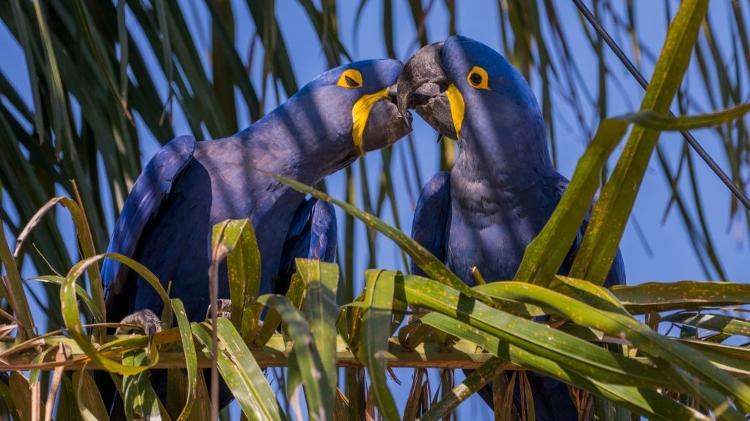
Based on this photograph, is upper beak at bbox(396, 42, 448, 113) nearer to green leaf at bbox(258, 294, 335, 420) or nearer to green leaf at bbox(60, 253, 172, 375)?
green leaf at bbox(60, 253, 172, 375)

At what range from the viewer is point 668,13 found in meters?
1.99

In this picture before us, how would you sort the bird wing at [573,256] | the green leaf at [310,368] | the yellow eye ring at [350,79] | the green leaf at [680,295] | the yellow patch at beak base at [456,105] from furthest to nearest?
the yellow eye ring at [350,79], the yellow patch at beak base at [456,105], the bird wing at [573,256], the green leaf at [680,295], the green leaf at [310,368]

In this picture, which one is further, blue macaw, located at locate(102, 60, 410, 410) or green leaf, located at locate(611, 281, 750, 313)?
blue macaw, located at locate(102, 60, 410, 410)

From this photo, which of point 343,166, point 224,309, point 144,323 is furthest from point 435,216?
point 144,323

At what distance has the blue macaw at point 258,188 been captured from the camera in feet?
6.03

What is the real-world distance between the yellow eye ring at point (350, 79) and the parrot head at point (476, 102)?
3.6 inches

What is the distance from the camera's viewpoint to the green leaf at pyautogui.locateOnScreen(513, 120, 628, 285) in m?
0.93

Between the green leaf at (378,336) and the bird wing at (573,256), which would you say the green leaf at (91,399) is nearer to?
the green leaf at (378,336)

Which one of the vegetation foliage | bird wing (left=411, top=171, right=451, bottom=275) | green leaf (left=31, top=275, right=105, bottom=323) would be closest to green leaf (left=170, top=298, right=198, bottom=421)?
the vegetation foliage

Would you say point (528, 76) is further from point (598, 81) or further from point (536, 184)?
point (536, 184)

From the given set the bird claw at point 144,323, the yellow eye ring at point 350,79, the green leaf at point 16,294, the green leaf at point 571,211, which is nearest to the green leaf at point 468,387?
the green leaf at point 571,211

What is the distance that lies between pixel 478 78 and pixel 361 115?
0.73 ft

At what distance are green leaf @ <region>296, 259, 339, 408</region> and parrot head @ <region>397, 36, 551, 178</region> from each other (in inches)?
33.1

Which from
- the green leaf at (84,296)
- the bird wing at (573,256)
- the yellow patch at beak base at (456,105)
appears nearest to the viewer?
the green leaf at (84,296)
